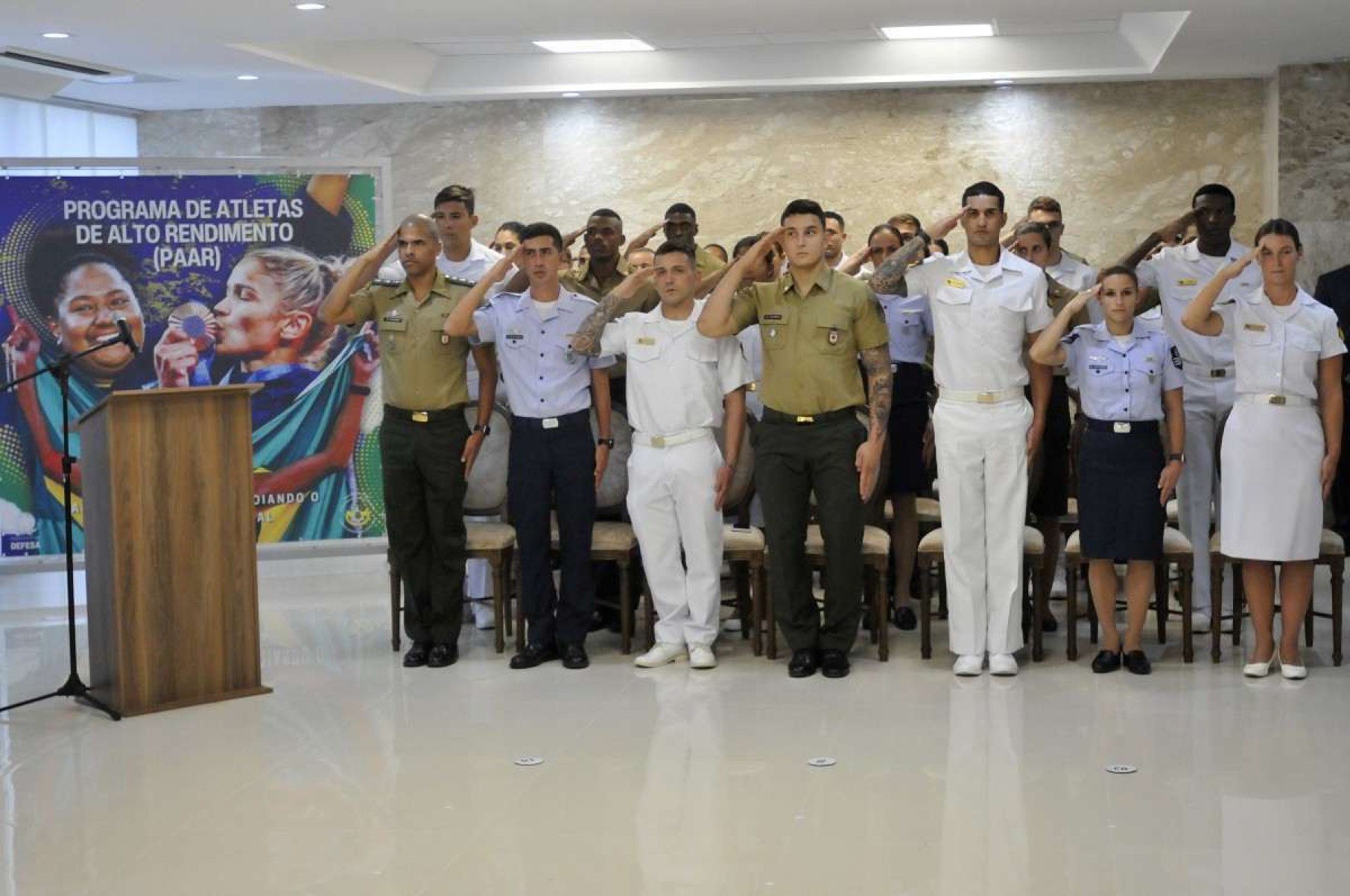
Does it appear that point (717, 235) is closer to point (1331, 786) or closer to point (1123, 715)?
point (1123, 715)

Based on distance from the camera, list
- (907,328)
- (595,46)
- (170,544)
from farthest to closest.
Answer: (595,46)
(907,328)
(170,544)

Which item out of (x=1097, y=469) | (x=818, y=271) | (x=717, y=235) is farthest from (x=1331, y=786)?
(x=717, y=235)

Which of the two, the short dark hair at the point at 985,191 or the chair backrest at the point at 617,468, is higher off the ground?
the short dark hair at the point at 985,191

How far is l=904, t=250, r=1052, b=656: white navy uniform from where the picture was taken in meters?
6.91

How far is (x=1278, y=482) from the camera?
6.79 meters

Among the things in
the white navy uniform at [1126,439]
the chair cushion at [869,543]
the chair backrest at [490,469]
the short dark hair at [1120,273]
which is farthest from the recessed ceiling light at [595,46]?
the white navy uniform at [1126,439]

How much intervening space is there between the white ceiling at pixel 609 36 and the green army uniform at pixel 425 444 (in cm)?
244

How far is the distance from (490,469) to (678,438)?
1104 millimetres

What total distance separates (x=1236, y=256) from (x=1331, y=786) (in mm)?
3286

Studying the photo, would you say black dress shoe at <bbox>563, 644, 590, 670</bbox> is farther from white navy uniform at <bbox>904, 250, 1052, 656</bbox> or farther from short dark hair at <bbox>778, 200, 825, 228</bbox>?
short dark hair at <bbox>778, 200, 825, 228</bbox>

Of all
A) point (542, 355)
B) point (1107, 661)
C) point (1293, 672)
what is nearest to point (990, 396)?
point (1107, 661)

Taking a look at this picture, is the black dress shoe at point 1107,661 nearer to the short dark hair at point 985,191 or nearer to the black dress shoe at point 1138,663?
the black dress shoe at point 1138,663

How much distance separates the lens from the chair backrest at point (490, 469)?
786 centimetres

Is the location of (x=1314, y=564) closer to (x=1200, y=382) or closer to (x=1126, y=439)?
(x=1126, y=439)
